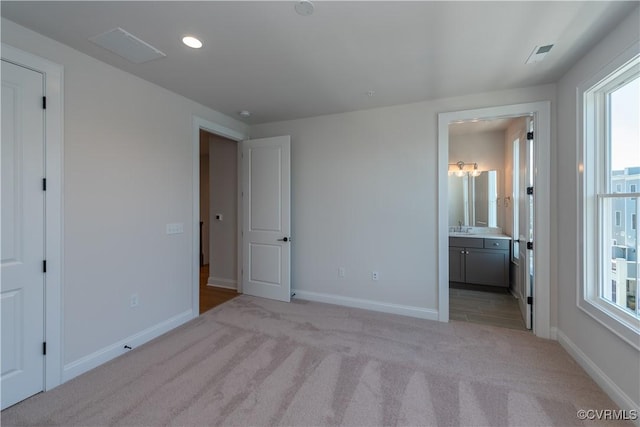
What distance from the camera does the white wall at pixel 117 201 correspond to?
209cm

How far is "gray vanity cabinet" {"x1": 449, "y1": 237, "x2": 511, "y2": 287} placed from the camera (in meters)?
4.12

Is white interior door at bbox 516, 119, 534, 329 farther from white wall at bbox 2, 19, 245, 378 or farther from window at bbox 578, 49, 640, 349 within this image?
white wall at bbox 2, 19, 245, 378

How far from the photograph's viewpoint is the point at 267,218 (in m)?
3.83

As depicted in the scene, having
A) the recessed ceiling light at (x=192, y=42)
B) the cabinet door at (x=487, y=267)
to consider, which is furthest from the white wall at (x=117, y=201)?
the cabinet door at (x=487, y=267)

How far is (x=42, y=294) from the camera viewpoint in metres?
1.94

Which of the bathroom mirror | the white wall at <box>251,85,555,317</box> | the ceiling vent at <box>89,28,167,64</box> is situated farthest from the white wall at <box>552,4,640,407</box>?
the ceiling vent at <box>89,28,167,64</box>

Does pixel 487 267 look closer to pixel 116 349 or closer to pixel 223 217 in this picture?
pixel 223 217

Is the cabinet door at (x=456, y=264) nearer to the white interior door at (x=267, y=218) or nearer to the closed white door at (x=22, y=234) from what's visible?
the white interior door at (x=267, y=218)

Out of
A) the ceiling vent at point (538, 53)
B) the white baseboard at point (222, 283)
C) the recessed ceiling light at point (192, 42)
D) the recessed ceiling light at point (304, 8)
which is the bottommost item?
the white baseboard at point (222, 283)

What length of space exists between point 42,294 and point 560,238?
437 cm

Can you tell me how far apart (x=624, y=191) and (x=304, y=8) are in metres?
2.53

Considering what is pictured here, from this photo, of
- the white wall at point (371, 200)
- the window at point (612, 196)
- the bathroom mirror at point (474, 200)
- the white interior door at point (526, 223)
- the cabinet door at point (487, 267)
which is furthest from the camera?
the bathroom mirror at point (474, 200)

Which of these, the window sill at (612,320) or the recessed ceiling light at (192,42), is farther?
the recessed ceiling light at (192,42)

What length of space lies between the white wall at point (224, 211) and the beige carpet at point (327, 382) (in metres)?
1.50
